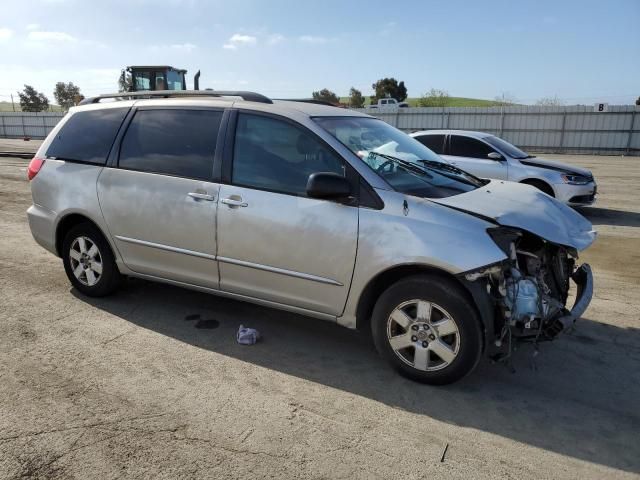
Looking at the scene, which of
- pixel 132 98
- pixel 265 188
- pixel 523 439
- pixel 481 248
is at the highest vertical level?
pixel 132 98

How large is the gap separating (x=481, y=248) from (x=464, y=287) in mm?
287

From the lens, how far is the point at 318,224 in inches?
146

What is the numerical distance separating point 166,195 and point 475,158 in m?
7.64

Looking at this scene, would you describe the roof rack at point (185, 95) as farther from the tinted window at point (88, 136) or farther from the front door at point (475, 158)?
the front door at point (475, 158)

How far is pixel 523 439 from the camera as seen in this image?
9.91 ft

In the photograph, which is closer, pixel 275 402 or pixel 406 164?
pixel 275 402

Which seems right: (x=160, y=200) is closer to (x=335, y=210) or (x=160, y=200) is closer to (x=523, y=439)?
(x=335, y=210)

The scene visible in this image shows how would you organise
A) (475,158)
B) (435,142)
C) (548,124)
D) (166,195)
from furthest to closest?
(548,124) < (435,142) < (475,158) < (166,195)

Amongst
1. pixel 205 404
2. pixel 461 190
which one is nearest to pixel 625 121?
pixel 461 190

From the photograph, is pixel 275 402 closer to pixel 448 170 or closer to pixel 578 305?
pixel 578 305

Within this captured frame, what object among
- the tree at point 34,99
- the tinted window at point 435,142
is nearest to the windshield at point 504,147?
the tinted window at point 435,142

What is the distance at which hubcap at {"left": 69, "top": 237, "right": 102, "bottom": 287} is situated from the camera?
5000 mm

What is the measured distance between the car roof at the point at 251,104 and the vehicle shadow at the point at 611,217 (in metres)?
6.95

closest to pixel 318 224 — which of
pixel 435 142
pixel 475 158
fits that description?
pixel 475 158
